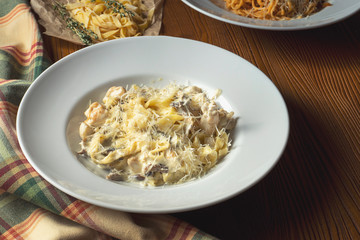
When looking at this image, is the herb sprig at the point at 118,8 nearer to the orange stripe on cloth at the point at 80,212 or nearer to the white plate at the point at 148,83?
the white plate at the point at 148,83

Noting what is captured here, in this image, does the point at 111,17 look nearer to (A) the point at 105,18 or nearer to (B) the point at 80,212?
(A) the point at 105,18

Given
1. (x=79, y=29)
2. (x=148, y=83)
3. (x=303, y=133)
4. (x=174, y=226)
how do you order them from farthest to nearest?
(x=79, y=29), (x=148, y=83), (x=303, y=133), (x=174, y=226)

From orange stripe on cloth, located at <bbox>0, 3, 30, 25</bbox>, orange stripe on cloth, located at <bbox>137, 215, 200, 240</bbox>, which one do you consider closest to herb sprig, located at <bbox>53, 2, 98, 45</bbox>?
orange stripe on cloth, located at <bbox>0, 3, 30, 25</bbox>

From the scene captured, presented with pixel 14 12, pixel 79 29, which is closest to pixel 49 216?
pixel 79 29

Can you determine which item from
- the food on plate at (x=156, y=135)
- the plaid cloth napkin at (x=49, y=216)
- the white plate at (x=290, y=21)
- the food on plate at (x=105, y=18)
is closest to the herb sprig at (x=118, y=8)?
the food on plate at (x=105, y=18)

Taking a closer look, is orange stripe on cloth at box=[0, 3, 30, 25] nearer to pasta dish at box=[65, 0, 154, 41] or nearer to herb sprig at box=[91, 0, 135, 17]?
pasta dish at box=[65, 0, 154, 41]

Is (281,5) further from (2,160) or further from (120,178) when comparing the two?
(2,160)
